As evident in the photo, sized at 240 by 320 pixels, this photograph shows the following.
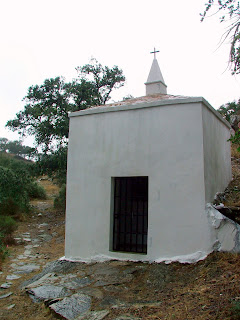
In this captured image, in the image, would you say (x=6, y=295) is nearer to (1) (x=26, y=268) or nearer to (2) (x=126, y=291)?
(1) (x=26, y=268)

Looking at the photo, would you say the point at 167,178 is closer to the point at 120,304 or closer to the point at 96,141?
the point at 96,141

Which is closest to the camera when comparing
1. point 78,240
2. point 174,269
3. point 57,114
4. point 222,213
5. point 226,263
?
point 226,263

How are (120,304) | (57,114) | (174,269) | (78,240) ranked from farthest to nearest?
(57,114), (78,240), (174,269), (120,304)

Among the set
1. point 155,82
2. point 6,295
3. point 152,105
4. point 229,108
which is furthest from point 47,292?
point 229,108

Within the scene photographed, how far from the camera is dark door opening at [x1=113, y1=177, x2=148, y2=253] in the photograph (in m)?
6.35

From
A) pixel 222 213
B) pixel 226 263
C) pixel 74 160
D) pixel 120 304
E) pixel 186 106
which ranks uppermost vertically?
pixel 186 106

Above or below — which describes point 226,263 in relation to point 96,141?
below

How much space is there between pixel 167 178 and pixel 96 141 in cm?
179

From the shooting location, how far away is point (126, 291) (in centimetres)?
474

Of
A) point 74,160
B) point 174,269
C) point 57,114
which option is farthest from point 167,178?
point 57,114

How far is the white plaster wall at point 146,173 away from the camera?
17.9ft

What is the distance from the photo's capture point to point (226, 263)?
4797 mm

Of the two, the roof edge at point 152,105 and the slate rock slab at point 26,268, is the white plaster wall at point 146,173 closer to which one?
the roof edge at point 152,105

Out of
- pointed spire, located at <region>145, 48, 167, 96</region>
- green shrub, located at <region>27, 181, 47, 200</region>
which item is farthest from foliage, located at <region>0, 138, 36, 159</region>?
pointed spire, located at <region>145, 48, 167, 96</region>
